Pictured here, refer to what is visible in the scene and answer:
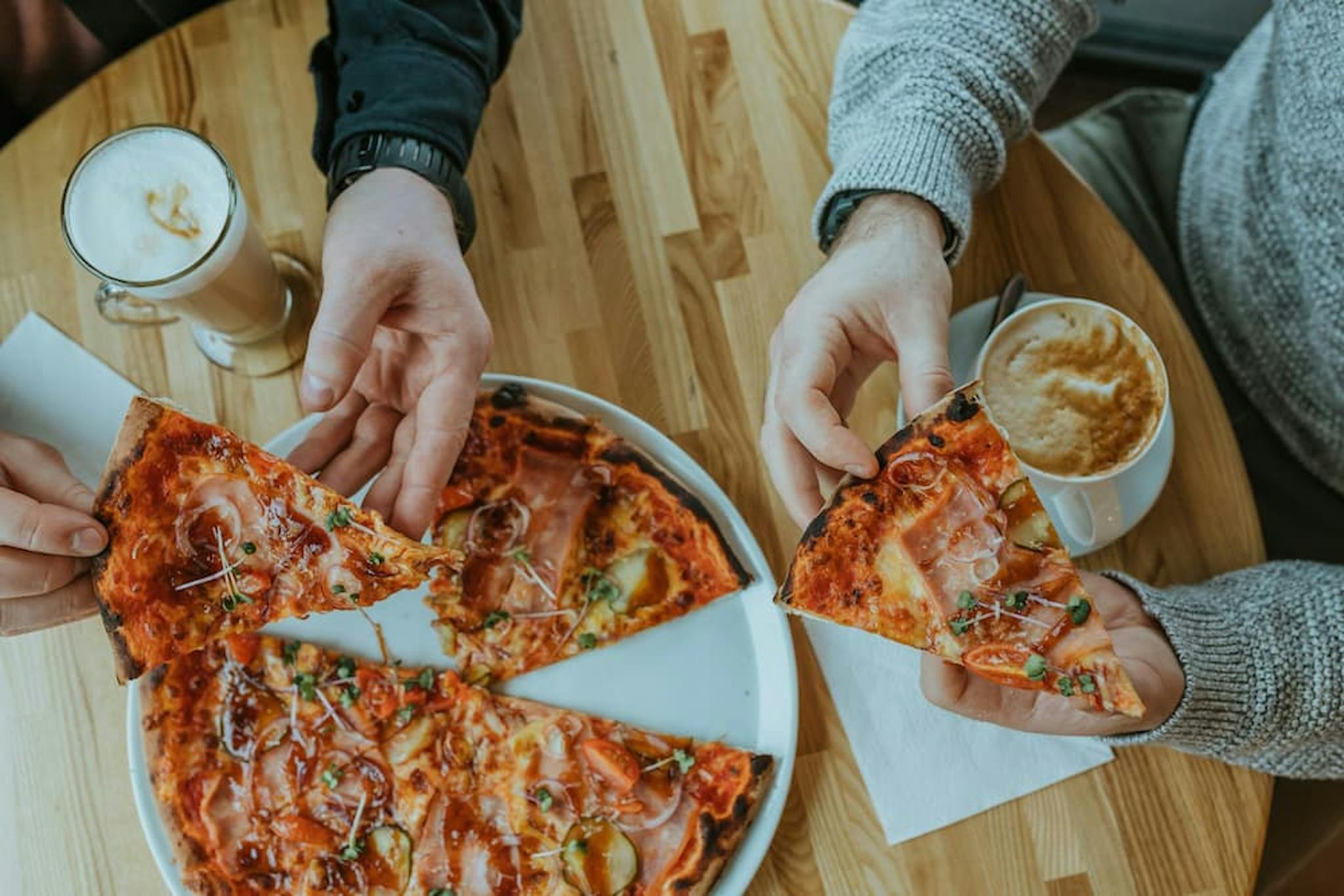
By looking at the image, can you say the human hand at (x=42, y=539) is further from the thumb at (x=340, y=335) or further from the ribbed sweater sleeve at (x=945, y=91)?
the ribbed sweater sleeve at (x=945, y=91)

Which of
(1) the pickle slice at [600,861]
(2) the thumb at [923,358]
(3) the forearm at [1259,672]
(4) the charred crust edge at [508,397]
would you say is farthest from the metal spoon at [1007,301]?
(1) the pickle slice at [600,861]

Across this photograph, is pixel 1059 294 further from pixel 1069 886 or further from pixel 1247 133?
pixel 1069 886

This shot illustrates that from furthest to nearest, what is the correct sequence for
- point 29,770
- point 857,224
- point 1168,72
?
1. point 1168,72
2. point 29,770
3. point 857,224

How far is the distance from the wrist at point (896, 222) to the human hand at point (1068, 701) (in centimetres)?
60

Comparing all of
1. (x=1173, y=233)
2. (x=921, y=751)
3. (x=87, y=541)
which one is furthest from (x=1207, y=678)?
(x=87, y=541)

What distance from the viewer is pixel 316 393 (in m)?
1.55

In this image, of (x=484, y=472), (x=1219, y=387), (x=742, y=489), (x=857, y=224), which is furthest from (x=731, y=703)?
(x=1219, y=387)

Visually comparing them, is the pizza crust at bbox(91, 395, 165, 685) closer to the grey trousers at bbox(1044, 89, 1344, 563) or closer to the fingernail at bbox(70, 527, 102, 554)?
the fingernail at bbox(70, 527, 102, 554)

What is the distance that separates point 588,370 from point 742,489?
34 cm

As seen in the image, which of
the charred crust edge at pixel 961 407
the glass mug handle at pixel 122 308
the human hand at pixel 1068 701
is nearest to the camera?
the charred crust edge at pixel 961 407

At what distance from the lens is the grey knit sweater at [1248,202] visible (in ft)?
5.48

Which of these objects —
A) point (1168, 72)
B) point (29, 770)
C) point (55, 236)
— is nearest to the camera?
point (29, 770)

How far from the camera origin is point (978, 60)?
177 cm

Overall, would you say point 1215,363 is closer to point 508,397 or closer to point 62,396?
point 508,397
